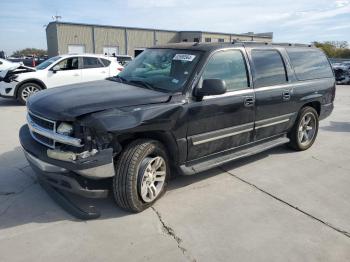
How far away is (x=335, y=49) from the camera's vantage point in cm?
5034

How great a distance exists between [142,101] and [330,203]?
2539 mm

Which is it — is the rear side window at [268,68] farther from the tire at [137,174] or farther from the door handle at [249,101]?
the tire at [137,174]

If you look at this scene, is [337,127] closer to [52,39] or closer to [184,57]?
[184,57]

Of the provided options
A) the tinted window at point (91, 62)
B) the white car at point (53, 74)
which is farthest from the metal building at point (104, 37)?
the white car at point (53, 74)

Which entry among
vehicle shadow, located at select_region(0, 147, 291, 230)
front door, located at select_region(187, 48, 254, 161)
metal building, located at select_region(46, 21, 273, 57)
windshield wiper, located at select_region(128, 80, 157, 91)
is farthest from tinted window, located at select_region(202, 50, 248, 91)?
metal building, located at select_region(46, 21, 273, 57)

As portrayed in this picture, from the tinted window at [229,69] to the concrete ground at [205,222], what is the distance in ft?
4.30

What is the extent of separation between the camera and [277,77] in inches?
211

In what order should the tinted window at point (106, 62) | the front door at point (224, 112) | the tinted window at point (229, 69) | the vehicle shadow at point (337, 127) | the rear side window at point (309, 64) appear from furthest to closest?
the tinted window at point (106, 62) < the vehicle shadow at point (337, 127) < the rear side window at point (309, 64) < the tinted window at point (229, 69) < the front door at point (224, 112)

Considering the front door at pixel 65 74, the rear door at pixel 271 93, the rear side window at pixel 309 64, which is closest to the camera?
the rear door at pixel 271 93

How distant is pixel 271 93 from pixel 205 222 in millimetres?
2358

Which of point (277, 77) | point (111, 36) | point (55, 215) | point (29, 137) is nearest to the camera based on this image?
point (55, 215)

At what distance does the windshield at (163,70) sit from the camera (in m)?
4.23

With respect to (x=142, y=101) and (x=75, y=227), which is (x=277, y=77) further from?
(x=75, y=227)

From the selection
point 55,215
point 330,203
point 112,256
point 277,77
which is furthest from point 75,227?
point 277,77
